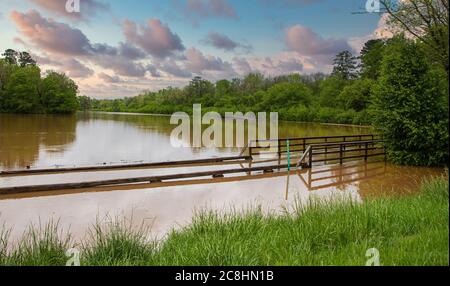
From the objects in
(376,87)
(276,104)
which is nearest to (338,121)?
(276,104)

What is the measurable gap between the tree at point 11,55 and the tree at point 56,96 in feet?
37.0

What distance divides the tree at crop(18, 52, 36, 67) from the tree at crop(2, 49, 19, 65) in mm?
1075

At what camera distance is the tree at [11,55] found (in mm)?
82562

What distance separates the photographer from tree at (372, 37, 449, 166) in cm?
1577

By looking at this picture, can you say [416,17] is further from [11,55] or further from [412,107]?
[11,55]

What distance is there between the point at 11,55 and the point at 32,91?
72.5 feet

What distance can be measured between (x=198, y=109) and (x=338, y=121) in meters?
38.6

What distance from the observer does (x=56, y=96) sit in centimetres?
7269

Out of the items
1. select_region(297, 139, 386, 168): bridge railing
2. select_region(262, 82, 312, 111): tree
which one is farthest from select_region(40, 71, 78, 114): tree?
select_region(297, 139, 386, 168): bridge railing

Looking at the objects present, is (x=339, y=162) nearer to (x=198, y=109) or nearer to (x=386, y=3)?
(x=386, y=3)

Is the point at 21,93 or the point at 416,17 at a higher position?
the point at 21,93

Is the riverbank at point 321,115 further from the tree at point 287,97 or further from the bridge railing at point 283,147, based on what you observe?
the bridge railing at point 283,147

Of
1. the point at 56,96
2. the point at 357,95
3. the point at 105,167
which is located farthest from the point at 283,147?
the point at 56,96
